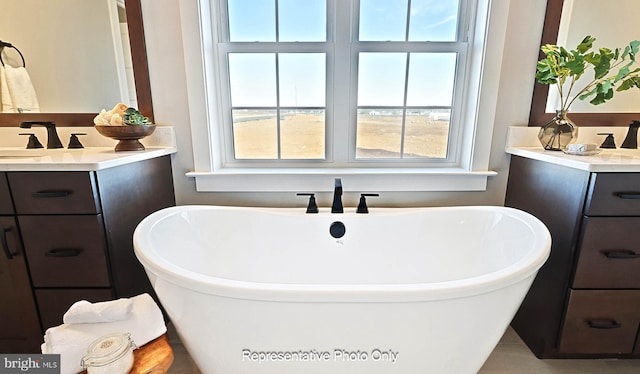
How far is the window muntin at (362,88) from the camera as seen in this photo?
148cm

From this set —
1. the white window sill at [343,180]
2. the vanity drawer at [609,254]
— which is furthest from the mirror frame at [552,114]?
the vanity drawer at [609,254]

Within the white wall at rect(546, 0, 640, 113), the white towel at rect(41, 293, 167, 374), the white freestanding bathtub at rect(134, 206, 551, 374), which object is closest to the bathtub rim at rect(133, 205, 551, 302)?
the white freestanding bathtub at rect(134, 206, 551, 374)

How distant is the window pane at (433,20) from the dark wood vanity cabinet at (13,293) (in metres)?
1.91

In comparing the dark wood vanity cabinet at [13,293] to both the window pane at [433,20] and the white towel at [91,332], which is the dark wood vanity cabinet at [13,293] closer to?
the white towel at [91,332]

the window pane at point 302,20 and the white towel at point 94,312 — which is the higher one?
the window pane at point 302,20

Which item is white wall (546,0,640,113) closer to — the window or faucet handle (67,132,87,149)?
the window

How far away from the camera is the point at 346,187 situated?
153 cm

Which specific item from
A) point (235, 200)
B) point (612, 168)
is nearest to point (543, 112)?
point (612, 168)

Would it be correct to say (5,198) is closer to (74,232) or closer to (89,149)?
(74,232)

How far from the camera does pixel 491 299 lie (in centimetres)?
76

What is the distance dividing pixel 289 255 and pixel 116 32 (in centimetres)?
147

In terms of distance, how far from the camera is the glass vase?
131cm

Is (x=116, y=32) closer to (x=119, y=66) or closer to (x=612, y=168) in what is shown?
(x=119, y=66)

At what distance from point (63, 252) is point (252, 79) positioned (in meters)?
1.15
